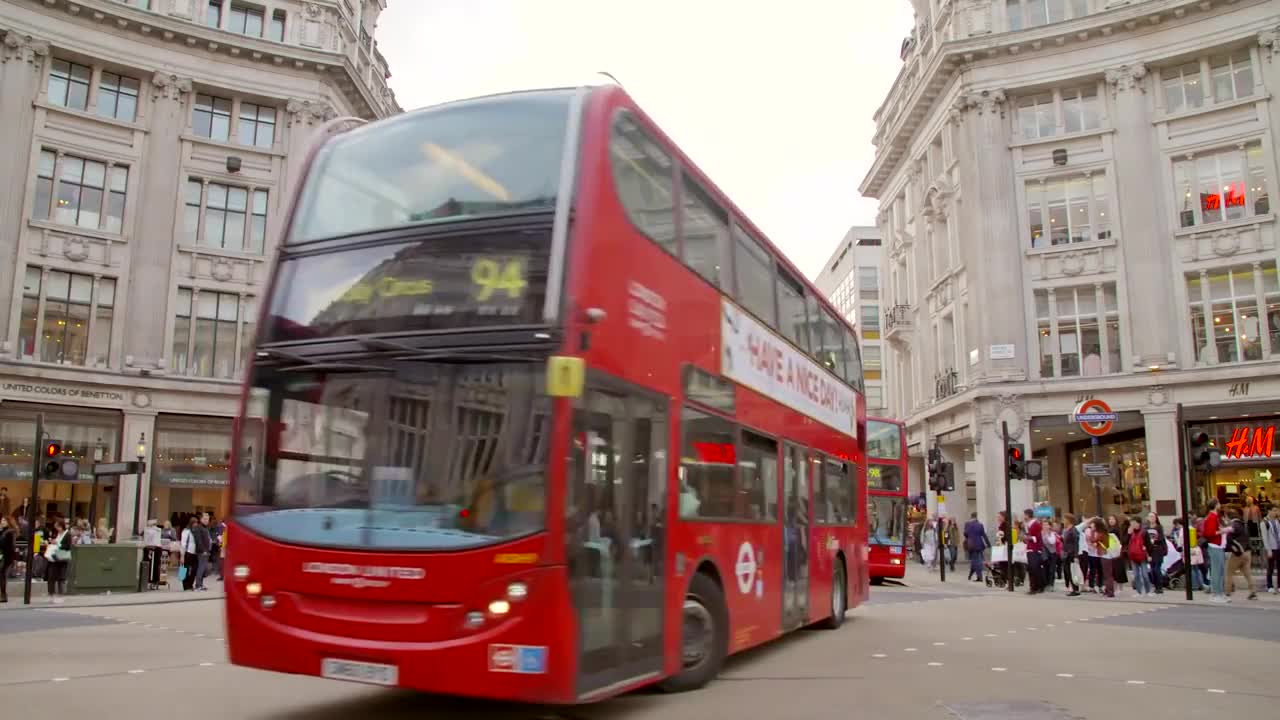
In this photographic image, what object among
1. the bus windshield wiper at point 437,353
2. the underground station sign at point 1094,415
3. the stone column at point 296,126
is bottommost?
the bus windshield wiper at point 437,353

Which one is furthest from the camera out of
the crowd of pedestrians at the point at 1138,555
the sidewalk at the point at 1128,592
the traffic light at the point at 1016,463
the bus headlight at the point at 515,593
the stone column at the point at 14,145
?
the stone column at the point at 14,145

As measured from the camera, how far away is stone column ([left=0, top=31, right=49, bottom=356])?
31.1m

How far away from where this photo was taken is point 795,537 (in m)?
11.3

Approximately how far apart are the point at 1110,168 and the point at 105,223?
32.9 metres

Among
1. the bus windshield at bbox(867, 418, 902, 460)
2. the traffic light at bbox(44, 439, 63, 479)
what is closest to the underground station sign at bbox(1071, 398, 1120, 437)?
the bus windshield at bbox(867, 418, 902, 460)

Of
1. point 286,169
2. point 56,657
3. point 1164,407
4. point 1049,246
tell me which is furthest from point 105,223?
point 1164,407

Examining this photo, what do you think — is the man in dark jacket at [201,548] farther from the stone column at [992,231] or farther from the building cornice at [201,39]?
the stone column at [992,231]

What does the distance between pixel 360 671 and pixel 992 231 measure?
33.2 m

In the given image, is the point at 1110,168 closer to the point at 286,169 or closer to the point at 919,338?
the point at 919,338

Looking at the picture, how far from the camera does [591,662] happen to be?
6465 millimetres

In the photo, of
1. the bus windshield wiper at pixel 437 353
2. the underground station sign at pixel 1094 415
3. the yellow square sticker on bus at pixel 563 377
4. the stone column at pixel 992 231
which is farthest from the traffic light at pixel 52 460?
the stone column at pixel 992 231

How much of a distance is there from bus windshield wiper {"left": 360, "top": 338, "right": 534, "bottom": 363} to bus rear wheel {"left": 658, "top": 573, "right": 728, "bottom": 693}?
2.81m

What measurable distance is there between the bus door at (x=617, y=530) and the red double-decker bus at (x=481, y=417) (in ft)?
0.07

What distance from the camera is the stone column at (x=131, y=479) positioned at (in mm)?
31984
